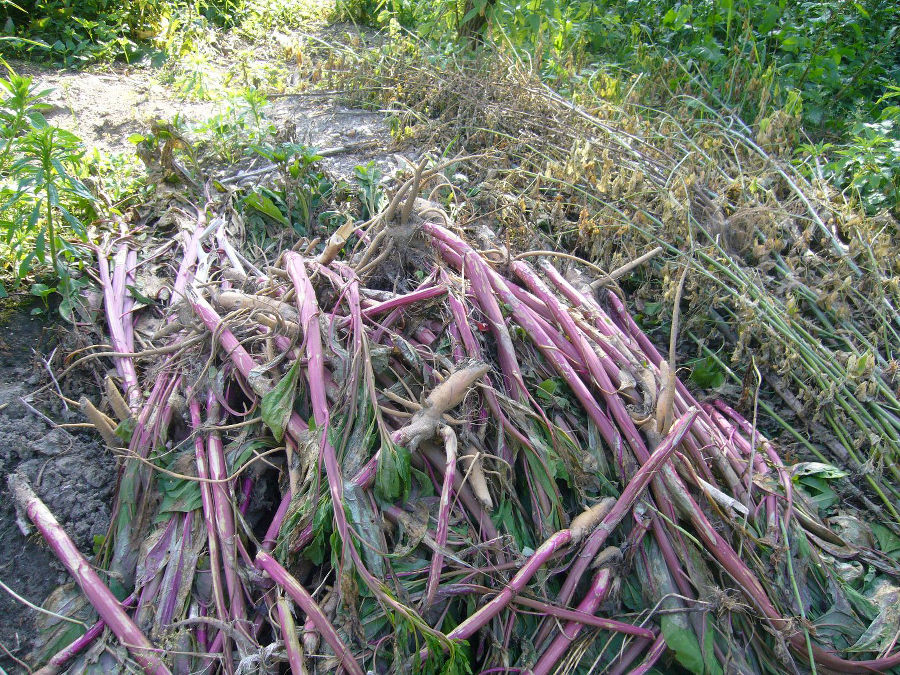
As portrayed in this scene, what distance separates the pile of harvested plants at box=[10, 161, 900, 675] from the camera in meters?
1.59

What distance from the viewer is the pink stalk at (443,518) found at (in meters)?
1.56

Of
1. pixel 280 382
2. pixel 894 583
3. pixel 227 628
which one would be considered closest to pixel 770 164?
pixel 894 583

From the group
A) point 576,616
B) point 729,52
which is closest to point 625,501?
point 576,616

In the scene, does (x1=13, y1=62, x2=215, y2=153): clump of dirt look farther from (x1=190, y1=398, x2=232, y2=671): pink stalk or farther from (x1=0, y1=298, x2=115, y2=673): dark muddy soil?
(x1=190, y1=398, x2=232, y2=671): pink stalk

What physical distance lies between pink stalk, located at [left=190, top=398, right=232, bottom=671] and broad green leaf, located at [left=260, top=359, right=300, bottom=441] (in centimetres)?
23

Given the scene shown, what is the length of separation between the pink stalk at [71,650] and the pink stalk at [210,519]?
0.30 meters

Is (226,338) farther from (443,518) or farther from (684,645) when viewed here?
(684,645)

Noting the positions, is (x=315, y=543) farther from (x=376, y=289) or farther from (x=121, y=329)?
(x=121, y=329)

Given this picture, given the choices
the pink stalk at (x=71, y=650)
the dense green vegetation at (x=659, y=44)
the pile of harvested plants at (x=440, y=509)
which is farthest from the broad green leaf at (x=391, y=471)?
the dense green vegetation at (x=659, y=44)

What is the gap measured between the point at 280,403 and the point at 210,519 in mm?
386

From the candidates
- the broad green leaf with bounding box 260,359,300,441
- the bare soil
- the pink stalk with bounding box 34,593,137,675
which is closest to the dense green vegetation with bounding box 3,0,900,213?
the bare soil

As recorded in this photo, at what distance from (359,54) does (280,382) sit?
3688mm

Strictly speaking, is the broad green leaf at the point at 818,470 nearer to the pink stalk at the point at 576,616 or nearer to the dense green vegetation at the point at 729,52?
the pink stalk at the point at 576,616

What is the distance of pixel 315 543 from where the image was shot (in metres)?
1.64
